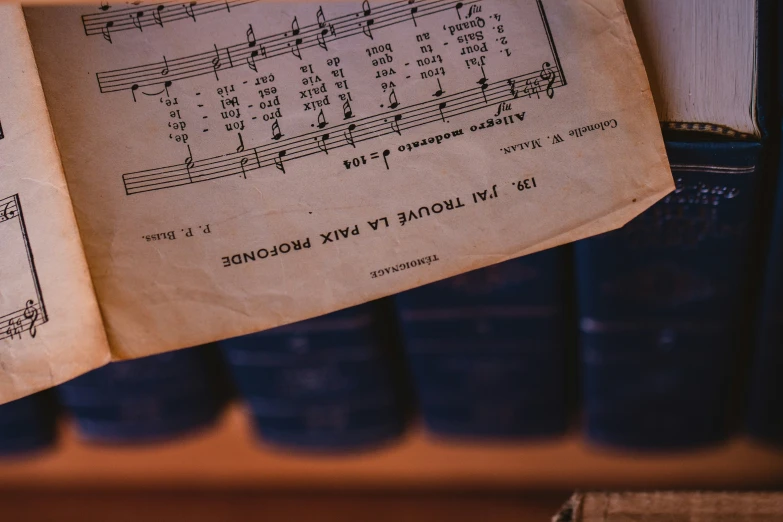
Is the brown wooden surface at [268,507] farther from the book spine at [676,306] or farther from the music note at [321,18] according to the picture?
the music note at [321,18]

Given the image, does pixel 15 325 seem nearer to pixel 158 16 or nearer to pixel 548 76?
pixel 158 16

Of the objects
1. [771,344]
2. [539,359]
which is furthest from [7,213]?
[771,344]

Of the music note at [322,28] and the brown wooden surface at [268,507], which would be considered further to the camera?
the brown wooden surface at [268,507]

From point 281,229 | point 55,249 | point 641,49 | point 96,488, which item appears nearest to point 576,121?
point 641,49

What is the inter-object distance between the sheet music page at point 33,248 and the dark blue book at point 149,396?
5.0 inches

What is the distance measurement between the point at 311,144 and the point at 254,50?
6 cm

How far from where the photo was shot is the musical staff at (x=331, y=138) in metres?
0.35

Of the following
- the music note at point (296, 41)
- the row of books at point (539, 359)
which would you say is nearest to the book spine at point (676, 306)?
the row of books at point (539, 359)

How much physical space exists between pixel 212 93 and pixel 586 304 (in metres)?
0.27

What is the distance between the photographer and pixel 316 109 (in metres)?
0.36

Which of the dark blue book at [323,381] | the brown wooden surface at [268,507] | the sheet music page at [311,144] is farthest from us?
the brown wooden surface at [268,507]

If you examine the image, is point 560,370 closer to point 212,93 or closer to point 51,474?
point 212,93

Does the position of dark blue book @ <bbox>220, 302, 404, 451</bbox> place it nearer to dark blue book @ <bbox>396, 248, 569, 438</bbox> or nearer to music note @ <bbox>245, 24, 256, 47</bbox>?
dark blue book @ <bbox>396, 248, 569, 438</bbox>

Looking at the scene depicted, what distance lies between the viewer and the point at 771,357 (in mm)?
442
